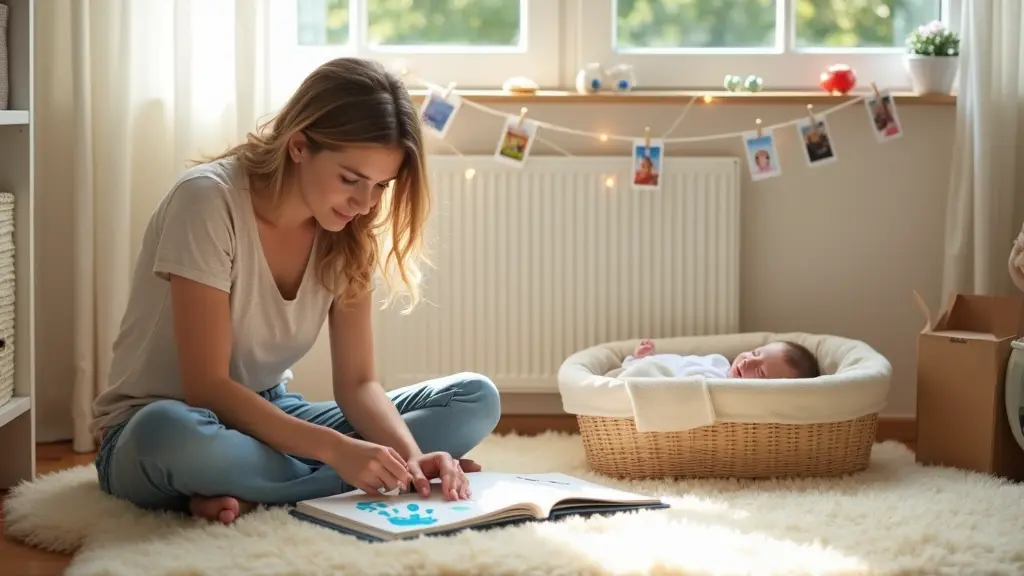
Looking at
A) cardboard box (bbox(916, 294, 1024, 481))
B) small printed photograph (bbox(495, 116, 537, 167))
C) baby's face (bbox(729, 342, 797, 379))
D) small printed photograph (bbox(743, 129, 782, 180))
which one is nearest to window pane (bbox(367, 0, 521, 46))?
small printed photograph (bbox(495, 116, 537, 167))

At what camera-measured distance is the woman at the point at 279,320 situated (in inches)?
68.0

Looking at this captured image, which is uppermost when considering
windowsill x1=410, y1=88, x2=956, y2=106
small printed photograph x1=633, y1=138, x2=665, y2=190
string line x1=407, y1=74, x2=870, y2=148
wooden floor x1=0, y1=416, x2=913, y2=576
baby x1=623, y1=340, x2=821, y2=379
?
windowsill x1=410, y1=88, x2=956, y2=106

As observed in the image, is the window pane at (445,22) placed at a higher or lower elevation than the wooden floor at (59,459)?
higher

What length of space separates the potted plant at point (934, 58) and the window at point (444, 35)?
0.81 meters

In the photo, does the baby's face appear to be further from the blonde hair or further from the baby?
the blonde hair

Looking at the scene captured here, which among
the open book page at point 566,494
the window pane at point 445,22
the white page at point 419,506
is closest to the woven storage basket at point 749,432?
the open book page at point 566,494

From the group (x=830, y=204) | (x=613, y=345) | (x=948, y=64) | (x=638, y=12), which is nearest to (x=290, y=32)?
(x=638, y=12)

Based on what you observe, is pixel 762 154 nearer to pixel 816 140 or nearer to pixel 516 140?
pixel 816 140

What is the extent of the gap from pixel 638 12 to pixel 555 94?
0.31 meters

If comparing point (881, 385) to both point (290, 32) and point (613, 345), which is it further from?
point (290, 32)

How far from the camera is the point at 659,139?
2.74 metres

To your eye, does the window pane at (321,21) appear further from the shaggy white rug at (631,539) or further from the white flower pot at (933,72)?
the white flower pot at (933,72)

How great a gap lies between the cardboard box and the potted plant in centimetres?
55

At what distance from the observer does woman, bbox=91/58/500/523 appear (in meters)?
1.73
